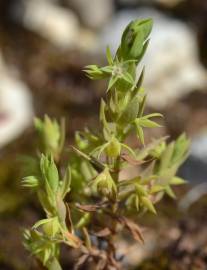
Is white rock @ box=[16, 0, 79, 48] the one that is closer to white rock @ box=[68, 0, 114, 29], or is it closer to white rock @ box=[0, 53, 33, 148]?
white rock @ box=[68, 0, 114, 29]

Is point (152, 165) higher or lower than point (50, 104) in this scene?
higher

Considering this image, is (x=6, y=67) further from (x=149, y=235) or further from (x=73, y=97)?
(x=149, y=235)

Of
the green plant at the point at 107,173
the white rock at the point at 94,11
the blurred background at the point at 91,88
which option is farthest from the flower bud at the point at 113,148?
the white rock at the point at 94,11

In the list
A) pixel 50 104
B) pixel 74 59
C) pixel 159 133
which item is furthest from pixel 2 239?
pixel 74 59

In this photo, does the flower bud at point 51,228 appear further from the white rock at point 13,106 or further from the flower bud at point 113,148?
the white rock at point 13,106

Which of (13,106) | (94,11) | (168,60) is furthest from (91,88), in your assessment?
(94,11)

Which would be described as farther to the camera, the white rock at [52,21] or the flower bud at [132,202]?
the white rock at [52,21]
